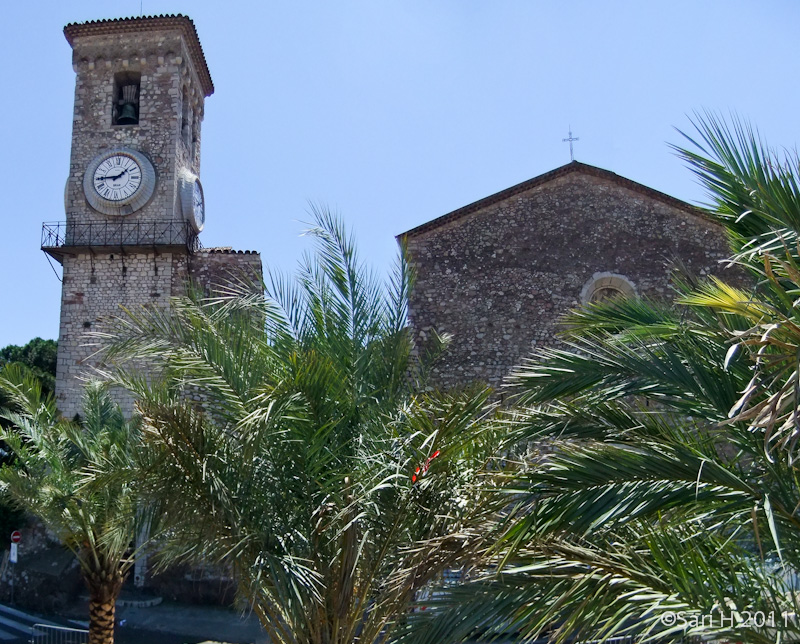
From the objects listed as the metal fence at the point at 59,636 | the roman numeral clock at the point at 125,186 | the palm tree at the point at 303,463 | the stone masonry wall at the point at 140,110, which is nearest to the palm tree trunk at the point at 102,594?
the metal fence at the point at 59,636

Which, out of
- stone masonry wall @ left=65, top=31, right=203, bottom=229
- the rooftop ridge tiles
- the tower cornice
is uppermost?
the tower cornice

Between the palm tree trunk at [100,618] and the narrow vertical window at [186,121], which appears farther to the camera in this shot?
the narrow vertical window at [186,121]

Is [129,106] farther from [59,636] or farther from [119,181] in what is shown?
[59,636]

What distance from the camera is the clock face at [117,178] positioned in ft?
56.4

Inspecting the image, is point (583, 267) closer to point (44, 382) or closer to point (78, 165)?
point (78, 165)

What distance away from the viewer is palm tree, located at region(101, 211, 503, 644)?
16.2 ft

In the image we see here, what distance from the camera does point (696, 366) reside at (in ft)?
12.8

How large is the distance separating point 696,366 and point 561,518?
1.07 m

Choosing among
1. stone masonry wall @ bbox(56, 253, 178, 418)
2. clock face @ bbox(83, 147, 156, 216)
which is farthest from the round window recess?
clock face @ bbox(83, 147, 156, 216)

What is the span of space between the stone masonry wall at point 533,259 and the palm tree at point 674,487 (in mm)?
11868

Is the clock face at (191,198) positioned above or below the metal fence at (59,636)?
above

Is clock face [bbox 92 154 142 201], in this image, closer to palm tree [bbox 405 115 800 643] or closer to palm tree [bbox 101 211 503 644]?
palm tree [bbox 101 211 503 644]

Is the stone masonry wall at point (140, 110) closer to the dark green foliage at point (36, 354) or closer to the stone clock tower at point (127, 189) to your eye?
the stone clock tower at point (127, 189)

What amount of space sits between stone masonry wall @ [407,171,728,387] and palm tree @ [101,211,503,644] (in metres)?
10.4
